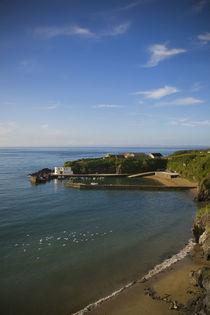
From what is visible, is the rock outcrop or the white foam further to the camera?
the rock outcrop

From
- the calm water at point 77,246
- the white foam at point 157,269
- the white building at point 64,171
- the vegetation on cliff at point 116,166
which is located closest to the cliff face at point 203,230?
the white foam at point 157,269

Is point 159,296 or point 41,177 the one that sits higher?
point 41,177

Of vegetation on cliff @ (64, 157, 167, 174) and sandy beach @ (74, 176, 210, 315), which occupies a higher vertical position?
vegetation on cliff @ (64, 157, 167, 174)

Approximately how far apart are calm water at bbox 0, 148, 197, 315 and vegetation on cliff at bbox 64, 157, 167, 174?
1400 inches

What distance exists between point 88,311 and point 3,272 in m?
7.71

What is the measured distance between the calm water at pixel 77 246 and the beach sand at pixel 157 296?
→ 107 cm

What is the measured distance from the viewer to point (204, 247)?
17422mm

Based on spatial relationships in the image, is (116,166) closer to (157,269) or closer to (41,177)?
(41,177)

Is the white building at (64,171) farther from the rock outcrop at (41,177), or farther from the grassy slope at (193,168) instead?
the grassy slope at (193,168)

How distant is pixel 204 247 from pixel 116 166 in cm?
5648

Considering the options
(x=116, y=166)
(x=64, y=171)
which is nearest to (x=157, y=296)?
(x=64, y=171)

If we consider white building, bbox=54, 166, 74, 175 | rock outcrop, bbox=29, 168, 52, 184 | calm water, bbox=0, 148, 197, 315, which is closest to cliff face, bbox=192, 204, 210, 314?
calm water, bbox=0, 148, 197, 315

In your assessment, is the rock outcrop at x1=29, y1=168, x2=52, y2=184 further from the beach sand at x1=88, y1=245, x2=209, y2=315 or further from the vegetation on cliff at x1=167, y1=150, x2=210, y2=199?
the beach sand at x1=88, y1=245, x2=209, y2=315

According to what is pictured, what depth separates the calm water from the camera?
13.2 metres
